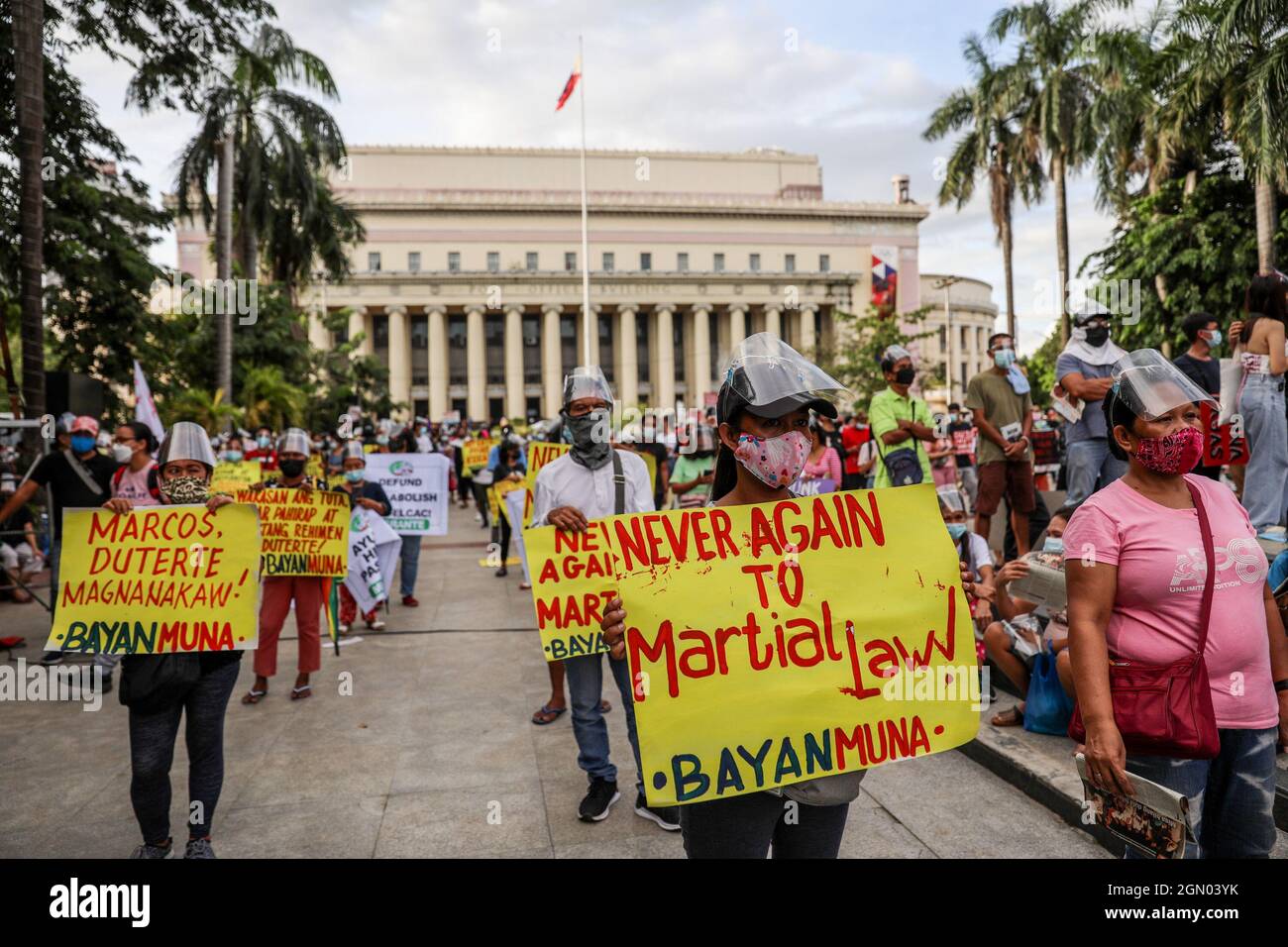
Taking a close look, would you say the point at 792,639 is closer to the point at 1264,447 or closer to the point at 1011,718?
the point at 1011,718

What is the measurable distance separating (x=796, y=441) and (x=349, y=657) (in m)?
6.15

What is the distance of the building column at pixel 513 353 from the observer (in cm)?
7575

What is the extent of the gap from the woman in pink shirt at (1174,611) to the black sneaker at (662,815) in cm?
200

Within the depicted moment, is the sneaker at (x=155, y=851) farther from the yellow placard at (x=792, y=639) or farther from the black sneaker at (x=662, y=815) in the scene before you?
the yellow placard at (x=792, y=639)

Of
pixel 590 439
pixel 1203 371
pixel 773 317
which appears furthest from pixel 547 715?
pixel 773 317

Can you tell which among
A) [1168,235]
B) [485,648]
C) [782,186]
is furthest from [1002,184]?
[782,186]

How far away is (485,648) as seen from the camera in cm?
777

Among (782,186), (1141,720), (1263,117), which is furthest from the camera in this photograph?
(782,186)

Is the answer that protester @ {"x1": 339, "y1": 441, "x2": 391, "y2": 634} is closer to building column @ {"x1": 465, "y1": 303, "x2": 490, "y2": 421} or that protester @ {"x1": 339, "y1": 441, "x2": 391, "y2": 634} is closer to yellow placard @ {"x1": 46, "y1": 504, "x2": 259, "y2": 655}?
yellow placard @ {"x1": 46, "y1": 504, "x2": 259, "y2": 655}

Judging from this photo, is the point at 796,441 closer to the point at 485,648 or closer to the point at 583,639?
the point at 583,639

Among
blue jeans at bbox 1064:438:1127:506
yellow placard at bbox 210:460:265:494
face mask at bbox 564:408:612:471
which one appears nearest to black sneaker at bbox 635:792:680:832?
face mask at bbox 564:408:612:471

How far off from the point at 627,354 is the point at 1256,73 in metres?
63.8

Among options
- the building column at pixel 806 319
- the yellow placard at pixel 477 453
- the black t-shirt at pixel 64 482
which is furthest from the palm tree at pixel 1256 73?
the building column at pixel 806 319

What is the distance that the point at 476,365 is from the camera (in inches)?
2970
